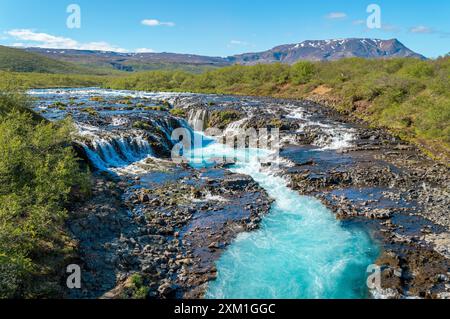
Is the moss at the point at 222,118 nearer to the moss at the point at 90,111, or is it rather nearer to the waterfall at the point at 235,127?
the waterfall at the point at 235,127

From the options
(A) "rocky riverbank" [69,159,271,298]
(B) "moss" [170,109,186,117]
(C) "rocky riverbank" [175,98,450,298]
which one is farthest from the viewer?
(B) "moss" [170,109,186,117]

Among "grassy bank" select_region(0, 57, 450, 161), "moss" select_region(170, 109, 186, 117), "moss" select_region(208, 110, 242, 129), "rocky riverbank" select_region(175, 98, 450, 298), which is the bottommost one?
"rocky riverbank" select_region(175, 98, 450, 298)

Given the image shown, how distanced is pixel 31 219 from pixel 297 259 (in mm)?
12840

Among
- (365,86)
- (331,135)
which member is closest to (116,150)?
(331,135)

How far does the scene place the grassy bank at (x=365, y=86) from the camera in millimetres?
39688

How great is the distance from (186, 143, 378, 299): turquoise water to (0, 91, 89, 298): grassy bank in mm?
6949

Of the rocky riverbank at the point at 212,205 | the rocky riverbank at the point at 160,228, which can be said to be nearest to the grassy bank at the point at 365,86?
the rocky riverbank at the point at 212,205

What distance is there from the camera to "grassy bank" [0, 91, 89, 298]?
13.1 m

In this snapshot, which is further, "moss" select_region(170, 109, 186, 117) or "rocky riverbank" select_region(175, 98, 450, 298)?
"moss" select_region(170, 109, 186, 117)

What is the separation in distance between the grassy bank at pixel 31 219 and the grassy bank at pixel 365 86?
3340 cm

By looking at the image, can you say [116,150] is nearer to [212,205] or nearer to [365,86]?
[212,205]

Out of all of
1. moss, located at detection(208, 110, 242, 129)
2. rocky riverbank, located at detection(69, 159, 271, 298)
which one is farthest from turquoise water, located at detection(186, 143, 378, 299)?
moss, located at detection(208, 110, 242, 129)

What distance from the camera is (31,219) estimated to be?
15.4 metres

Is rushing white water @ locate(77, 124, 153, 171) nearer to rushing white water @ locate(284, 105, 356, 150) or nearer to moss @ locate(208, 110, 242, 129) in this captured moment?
moss @ locate(208, 110, 242, 129)
